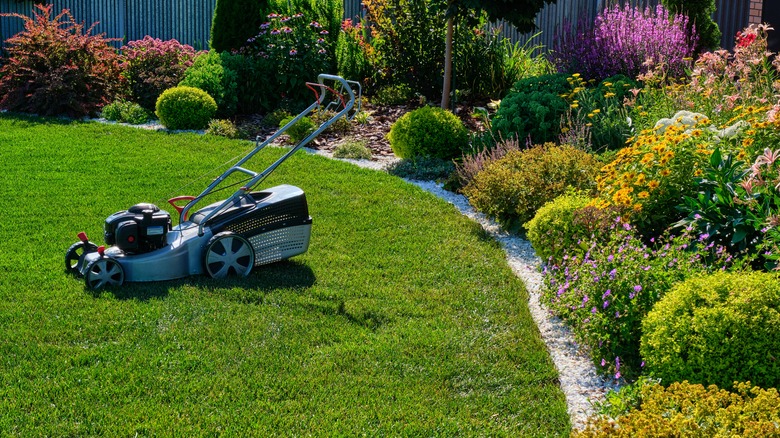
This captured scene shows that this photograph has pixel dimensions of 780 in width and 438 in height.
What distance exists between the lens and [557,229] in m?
6.32

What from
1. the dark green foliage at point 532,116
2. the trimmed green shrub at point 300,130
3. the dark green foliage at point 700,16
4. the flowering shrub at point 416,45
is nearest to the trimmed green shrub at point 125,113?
the trimmed green shrub at point 300,130

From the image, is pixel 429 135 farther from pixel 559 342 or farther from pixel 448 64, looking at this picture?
pixel 559 342

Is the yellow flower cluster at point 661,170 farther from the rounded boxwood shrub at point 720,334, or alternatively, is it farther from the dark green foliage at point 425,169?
the dark green foliage at point 425,169

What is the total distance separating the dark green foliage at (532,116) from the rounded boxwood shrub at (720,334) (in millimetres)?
4664

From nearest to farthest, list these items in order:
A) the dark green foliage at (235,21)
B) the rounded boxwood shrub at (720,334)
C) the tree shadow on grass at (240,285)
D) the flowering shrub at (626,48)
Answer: the rounded boxwood shrub at (720,334)
the tree shadow on grass at (240,285)
the flowering shrub at (626,48)
the dark green foliage at (235,21)

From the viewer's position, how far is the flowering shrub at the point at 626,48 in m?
10.8

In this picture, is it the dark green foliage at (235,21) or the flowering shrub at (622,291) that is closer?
the flowering shrub at (622,291)

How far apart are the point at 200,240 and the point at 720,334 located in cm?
343

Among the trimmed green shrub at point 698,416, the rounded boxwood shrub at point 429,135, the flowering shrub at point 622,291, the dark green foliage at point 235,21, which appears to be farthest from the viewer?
the dark green foliage at point 235,21

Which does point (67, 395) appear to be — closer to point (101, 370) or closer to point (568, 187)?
point (101, 370)

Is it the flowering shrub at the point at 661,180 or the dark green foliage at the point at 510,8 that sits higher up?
the dark green foliage at the point at 510,8

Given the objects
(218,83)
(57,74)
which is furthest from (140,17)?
(218,83)

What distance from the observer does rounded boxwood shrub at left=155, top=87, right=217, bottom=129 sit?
11.2 meters

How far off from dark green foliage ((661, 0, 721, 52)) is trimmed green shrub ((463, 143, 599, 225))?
5487mm
